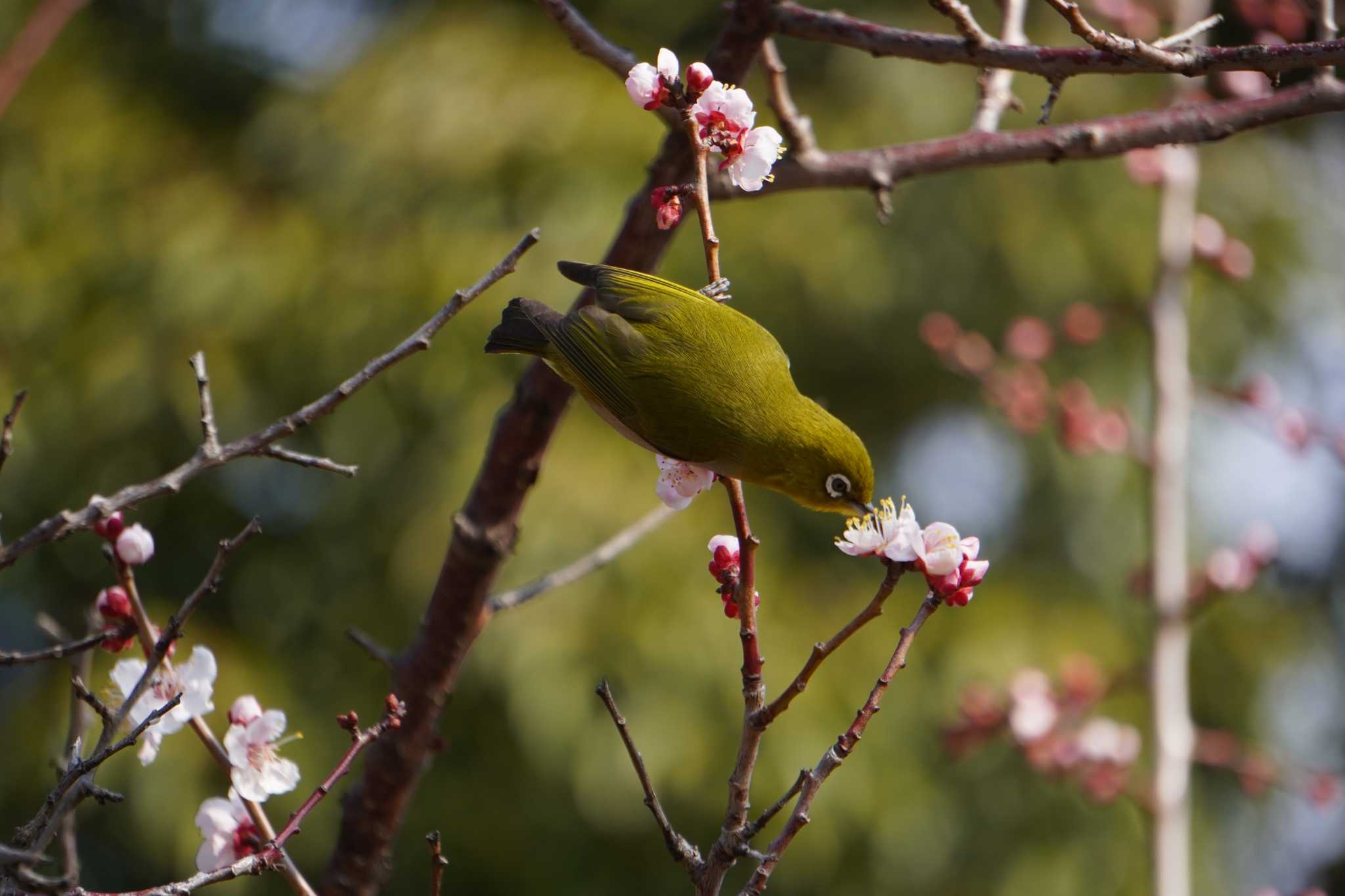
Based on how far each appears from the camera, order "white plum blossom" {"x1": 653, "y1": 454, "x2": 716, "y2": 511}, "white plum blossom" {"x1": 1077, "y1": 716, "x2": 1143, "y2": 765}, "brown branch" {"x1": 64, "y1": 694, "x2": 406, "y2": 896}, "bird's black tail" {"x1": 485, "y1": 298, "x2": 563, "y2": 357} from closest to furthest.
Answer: "brown branch" {"x1": 64, "y1": 694, "x2": 406, "y2": 896} → "white plum blossom" {"x1": 653, "y1": 454, "x2": 716, "y2": 511} → "bird's black tail" {"x1": 485, "y1": 298, "x2": 563, "y2": 357} → "white plum blossom" {"x1": 1077, "y1": 716, "x2": 1143, "y2": 765}

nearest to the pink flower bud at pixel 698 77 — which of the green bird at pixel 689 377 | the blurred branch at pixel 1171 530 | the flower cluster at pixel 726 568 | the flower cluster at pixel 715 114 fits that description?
the flower cluster at pixel 715 114

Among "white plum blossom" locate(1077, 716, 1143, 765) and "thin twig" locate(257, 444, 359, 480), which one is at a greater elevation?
"white plum blossom" locate(1077, 716, 1143, 765)

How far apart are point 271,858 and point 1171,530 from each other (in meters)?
1.82

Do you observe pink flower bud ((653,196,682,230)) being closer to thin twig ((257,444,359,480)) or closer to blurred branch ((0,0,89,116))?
thin twig ((257,444,359,480))

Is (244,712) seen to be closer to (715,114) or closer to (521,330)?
(521,330)

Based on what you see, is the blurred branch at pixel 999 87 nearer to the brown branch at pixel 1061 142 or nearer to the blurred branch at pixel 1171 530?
the brown branch at pixel 1061 142

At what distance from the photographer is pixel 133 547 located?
120cm

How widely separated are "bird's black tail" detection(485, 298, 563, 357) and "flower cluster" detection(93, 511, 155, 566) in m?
0.65

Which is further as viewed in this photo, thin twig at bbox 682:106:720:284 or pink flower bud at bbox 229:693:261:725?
pink flower bud at bbox 229:693:261:725

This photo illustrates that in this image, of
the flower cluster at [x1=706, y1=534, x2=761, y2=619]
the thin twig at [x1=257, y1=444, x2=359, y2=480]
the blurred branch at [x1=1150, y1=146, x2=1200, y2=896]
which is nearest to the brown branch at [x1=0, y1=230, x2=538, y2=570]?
the thin twig at [x1=257, y1=444, x2=359, y2=480]

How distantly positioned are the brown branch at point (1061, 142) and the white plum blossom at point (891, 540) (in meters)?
0.63

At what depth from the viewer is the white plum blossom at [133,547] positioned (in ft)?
3.92

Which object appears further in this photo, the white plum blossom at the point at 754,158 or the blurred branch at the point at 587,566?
the blurred branch at the point at 587,566

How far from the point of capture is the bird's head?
163 cm
